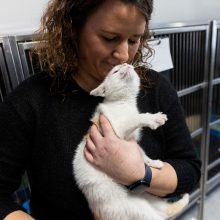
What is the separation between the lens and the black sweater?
57 centimetres

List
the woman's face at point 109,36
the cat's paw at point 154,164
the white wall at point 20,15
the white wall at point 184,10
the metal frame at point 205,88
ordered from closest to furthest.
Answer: the woman's face at point 109,36, the cat's paw at point 154,164, the white wall at point 20,15, the metal frame at point 205,88, the white wall at point 184,10

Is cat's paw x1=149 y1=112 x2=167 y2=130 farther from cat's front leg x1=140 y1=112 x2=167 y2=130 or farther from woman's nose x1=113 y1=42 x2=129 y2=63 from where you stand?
woman's nose x1=113 y1=42 x2=129 y2=63

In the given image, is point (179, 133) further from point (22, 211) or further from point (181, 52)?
point (181, 52)

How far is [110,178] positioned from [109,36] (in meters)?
0.31

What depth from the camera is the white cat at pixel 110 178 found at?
21.8 inches

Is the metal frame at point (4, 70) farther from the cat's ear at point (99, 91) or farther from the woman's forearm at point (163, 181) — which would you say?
the woman's forearm at point (163, 181)

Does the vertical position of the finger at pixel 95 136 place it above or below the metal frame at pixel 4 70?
below

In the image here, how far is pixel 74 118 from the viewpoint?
2.01 ft

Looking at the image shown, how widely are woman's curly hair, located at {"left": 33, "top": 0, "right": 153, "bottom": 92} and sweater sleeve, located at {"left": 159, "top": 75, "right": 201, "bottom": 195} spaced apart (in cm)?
9

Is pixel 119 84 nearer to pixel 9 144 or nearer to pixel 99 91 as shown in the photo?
pixel 99 91

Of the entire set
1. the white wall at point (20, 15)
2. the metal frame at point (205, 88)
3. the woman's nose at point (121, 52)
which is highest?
the white wall at point (20, 15)

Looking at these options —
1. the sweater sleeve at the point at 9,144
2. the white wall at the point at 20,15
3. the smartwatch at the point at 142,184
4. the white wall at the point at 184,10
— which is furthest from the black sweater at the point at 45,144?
the white wall at the point at 184,10

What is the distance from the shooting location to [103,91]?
59 cm

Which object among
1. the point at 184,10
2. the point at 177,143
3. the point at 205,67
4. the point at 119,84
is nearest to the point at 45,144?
the point at 119,84
